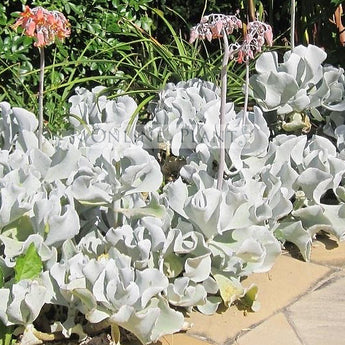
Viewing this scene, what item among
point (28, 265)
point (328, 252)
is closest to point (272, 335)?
point (328, 252)

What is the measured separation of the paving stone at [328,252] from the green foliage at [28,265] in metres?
1.23

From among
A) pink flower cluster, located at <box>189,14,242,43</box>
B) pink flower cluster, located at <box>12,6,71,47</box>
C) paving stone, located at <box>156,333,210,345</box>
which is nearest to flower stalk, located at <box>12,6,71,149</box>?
pink flower cluster, located at <box>12,6,71,47</box>

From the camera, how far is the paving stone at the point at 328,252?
3.08 meters

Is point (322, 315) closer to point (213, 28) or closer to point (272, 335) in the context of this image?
point (272, 335)

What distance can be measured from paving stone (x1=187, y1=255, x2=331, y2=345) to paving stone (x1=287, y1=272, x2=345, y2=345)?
0.17 feet

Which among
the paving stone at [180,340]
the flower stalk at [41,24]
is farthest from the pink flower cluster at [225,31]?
the paving stone at [180,340]

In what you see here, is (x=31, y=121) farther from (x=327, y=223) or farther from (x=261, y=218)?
(x=327, y=223)

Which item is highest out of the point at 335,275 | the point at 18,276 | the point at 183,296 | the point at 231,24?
the point at 231,24

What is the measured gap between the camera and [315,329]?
8.47 ft

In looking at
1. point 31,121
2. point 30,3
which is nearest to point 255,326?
point 31,121

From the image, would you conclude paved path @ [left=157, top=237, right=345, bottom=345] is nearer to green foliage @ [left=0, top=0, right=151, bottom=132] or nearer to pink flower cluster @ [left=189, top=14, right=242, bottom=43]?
pink flower cluster @ [left=189, top=14, right=242, bottom=43]

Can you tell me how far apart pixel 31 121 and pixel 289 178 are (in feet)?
3.46

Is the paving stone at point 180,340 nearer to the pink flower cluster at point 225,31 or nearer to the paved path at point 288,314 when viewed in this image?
the paved path at point 288,314

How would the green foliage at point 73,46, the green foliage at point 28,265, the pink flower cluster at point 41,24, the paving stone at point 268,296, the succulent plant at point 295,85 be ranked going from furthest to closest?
the green foliage at point 73,46 → the succulent plant at point 295,85 → the paving stone at point 268,296 → the pink flower cluster at point 41,24 → the green foliage at point 28,265
